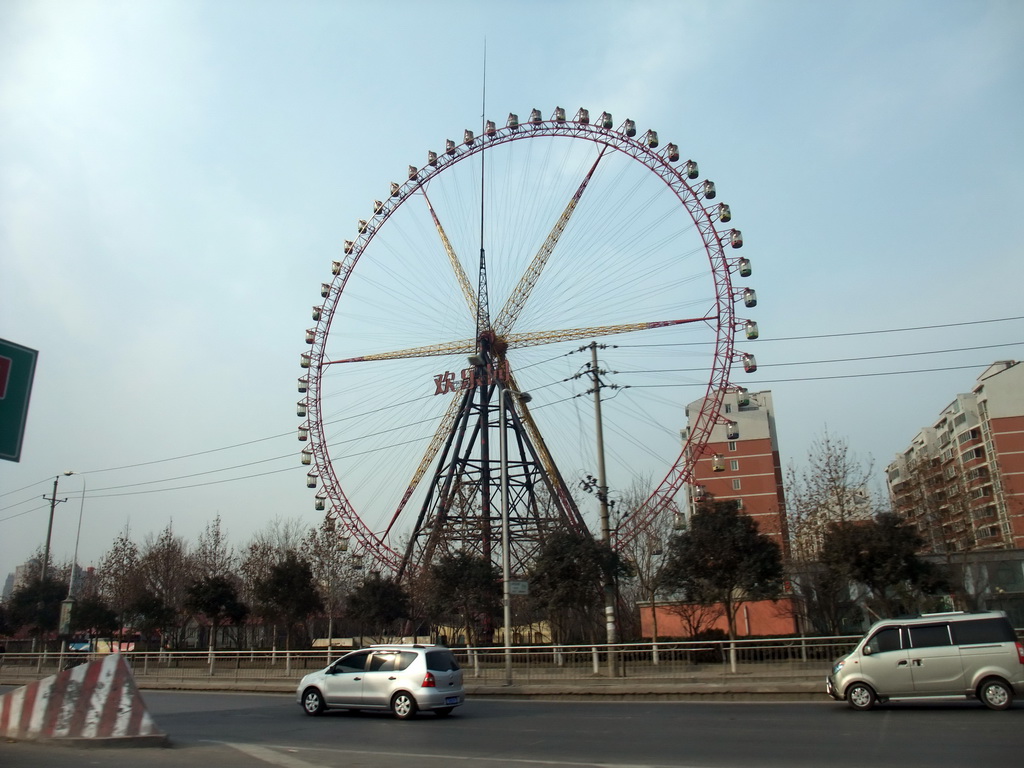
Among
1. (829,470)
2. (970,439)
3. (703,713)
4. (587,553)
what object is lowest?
(703,713)

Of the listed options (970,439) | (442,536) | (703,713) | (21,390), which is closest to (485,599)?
(442,536)

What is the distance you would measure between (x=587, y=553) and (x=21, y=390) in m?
21.3

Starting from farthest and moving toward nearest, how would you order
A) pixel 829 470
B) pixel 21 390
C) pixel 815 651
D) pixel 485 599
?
pixel 829 470, pixel 485 599, pixel 815 651, pixel 21 390

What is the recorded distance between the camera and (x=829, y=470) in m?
44.2

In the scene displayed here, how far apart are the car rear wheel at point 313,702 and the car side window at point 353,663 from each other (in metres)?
0.75

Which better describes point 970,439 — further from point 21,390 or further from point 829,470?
point 21,390

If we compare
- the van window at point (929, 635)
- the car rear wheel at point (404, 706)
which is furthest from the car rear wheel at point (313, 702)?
the van window at point (929, 635)

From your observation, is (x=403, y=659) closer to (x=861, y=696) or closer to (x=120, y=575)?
(x=861, y=696)

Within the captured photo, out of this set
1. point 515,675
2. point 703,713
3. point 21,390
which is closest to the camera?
point 21,390

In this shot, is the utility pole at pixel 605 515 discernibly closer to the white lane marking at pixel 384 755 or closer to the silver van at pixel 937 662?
the silver van at pixel 937 662

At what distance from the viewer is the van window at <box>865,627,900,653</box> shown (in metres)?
17.0

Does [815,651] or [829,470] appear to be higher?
[829,470]

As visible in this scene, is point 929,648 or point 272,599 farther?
point 272,599

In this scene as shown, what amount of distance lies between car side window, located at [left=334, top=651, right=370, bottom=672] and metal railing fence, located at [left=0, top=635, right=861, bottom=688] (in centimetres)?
788
